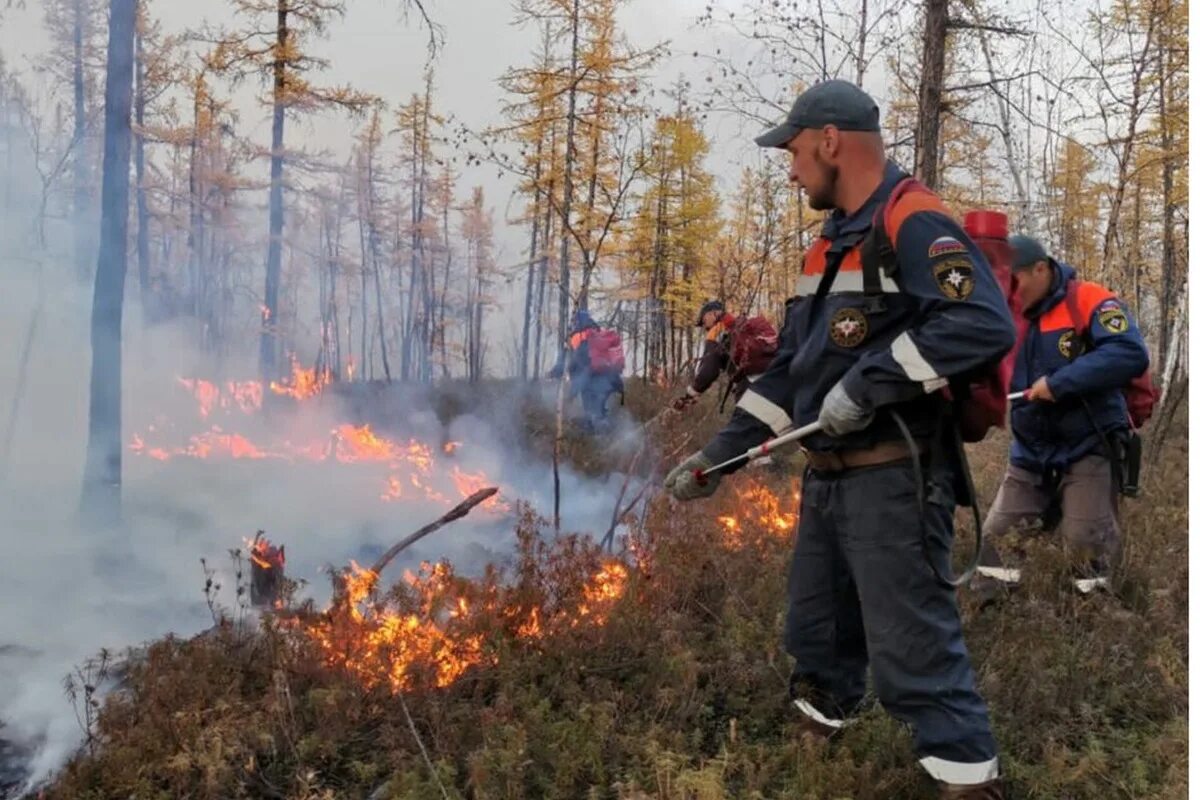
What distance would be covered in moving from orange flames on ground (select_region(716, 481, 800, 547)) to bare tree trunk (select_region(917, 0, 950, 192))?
349cm

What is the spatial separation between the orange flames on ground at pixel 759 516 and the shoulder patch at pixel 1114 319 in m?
2.15

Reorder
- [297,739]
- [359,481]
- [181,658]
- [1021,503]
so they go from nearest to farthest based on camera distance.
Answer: [297,739] < [181,658] < [1021,503] < [359,481]

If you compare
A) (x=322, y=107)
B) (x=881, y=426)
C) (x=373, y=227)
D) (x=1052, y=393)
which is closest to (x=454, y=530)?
(x=1052, y=393)

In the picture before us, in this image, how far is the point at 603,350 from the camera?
11.5m

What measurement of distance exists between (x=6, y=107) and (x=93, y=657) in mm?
15433

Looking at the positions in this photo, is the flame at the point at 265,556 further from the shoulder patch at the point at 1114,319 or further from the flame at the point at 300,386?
the flame at the point at 300,386

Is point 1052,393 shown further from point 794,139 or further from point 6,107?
point 6,107

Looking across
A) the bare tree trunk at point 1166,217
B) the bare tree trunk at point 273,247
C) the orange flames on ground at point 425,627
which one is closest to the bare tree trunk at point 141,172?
the bare tree trunk at point 273,247

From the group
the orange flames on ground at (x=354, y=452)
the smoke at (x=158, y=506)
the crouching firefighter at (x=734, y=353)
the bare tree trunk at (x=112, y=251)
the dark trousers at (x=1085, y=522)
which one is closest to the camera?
the dark trousers at (x=1085, y=522)

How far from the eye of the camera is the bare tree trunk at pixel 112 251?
9.07 meters

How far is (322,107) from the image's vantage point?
16.5 metres

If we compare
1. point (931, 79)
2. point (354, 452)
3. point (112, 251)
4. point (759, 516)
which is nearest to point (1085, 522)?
point (759, 516)

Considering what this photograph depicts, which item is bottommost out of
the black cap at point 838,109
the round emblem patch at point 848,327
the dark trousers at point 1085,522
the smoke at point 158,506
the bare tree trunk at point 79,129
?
the smoke at point 158,506

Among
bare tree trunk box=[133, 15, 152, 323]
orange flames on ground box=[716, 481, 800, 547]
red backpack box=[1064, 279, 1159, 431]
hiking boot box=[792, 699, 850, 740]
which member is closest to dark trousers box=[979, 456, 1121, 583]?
red backpack box=[1064, 279, 1159, 431]
